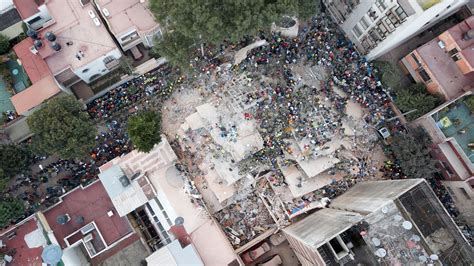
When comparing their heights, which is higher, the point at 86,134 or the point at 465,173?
the point at 86,134

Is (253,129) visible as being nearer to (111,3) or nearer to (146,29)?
(146,29)

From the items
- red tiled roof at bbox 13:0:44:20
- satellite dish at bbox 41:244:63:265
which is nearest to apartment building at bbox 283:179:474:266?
satellite dish at bbox 41:244:63:265

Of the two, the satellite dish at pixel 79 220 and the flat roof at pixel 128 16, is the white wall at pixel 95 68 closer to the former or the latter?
the flat roof at pixel 128 16

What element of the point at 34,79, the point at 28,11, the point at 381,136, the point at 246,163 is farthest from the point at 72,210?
the point at 381,136

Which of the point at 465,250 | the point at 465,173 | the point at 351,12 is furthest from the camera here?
the point at 351,12

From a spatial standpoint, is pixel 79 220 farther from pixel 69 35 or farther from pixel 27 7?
pixel 27 7

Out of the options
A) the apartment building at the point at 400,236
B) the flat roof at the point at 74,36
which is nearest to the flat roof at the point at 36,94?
the flat roof at the point at 74,36
